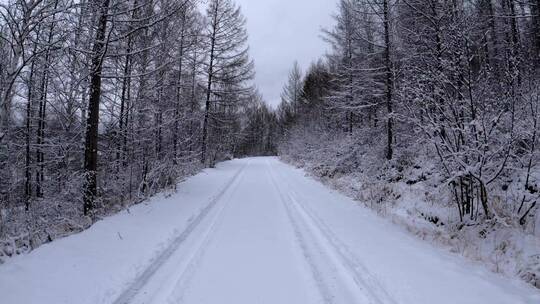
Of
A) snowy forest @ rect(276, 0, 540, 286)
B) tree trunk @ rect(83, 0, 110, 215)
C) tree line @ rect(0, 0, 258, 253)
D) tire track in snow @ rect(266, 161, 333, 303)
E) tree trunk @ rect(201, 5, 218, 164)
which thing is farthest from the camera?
tree trunk @ rect(201, 5, 218, 164)

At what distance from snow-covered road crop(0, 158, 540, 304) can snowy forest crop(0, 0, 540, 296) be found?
92 cm

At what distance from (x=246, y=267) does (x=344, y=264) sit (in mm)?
1436

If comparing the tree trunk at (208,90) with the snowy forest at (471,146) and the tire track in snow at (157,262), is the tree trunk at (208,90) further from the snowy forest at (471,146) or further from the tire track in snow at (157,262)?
the tire track in snow at (157,262)

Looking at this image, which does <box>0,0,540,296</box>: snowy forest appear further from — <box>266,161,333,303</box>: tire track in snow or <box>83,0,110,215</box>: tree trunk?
<box>266,161,333,303</box>: tire track in snow

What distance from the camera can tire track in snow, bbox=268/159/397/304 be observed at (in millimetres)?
4230

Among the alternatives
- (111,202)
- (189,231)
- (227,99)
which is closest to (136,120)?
(111,202)

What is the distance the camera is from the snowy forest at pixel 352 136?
21.4 ft

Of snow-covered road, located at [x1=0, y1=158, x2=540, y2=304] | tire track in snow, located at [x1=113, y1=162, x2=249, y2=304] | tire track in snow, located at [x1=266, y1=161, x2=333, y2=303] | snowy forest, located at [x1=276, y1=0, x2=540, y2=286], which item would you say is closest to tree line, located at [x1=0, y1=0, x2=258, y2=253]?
snow-covered road, located at [x1=0, y1=158, x2=540, y2=304]

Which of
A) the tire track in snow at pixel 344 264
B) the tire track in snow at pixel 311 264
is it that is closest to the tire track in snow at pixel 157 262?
the tire track in snow at pixel 311 264

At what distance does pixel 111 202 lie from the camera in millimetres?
11727

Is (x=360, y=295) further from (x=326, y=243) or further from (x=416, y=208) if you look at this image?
(x=416, y=208)

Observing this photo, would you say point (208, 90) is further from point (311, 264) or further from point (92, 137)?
point (311, 264)

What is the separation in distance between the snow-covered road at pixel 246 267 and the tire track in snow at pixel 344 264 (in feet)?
0.04

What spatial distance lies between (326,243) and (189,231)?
8.98ft
